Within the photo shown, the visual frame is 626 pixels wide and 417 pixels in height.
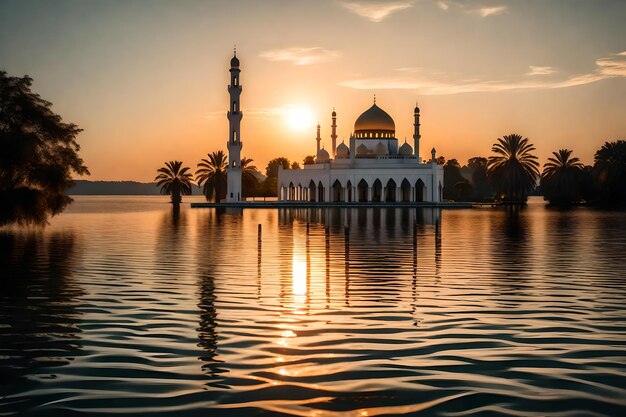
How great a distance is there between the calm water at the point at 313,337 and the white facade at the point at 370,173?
221 ft

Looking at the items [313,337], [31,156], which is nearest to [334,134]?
[31,156]

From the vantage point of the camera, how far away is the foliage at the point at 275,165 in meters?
144

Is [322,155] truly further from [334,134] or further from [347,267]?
[347,267]

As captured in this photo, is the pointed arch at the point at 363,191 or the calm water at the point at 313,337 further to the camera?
the pointed arch at the point at 363,191

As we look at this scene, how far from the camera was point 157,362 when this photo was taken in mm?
9219

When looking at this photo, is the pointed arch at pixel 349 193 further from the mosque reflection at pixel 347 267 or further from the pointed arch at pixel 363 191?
the mosque reflection at pixel 347 267

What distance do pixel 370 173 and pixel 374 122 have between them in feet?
37.5

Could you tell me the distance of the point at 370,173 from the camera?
8981cm

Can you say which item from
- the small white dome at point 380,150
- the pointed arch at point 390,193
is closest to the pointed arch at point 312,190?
the small white dome at point 380,150

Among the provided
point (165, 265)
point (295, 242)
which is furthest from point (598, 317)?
point (295, 242)

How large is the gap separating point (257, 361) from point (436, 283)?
Answer: 858cm

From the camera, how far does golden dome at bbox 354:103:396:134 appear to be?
9856cm

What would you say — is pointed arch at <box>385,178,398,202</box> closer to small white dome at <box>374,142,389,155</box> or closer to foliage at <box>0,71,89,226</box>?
small white dome at <box>374,142,389,155</box>

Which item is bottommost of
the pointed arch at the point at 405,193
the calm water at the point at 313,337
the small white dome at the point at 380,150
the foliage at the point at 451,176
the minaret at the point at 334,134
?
the calm water at the point at 313,337
